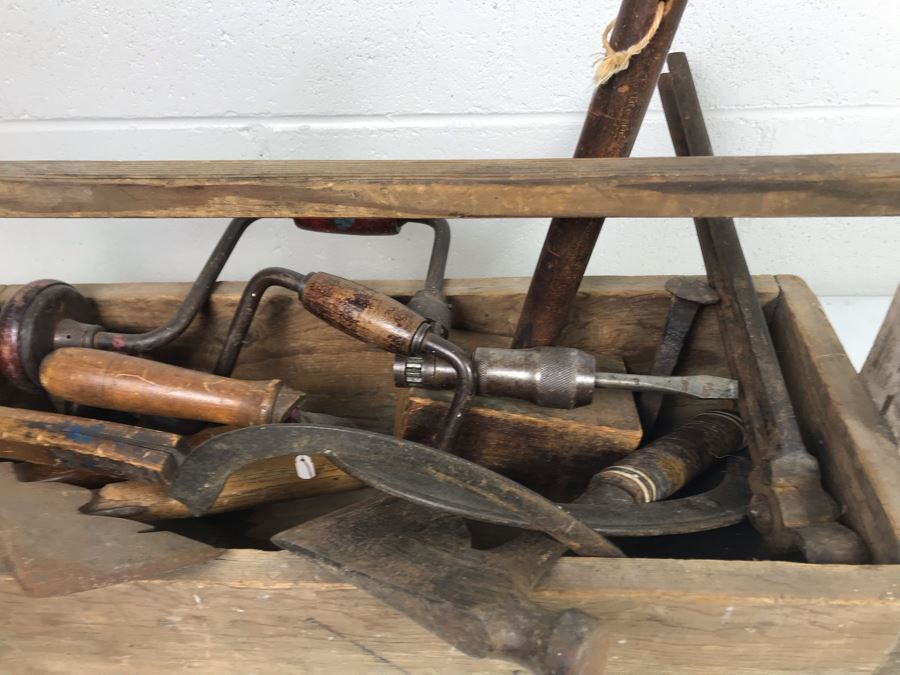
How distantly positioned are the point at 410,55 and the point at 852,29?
24.6 inches

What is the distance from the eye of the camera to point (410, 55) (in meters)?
1.05

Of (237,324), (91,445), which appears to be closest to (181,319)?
(237,324)

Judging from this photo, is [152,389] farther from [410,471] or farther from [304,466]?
[410,471]

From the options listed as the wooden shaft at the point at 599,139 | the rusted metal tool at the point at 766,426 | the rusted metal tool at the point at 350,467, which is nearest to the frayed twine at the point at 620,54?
the wooden shaft at the point at 599,139

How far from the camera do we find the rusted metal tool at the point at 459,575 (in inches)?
20.0

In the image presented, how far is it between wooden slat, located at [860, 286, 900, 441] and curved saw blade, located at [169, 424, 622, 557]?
1.01ft

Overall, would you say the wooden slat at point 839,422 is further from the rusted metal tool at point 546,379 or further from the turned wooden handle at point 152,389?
the turned wooden handle at point 152,389

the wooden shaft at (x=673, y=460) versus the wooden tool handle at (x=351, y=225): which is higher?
the wooden tool handle at (x=351, y=225)

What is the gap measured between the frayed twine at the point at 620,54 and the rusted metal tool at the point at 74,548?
1.77ft

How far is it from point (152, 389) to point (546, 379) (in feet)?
1.34

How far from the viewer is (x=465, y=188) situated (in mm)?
584

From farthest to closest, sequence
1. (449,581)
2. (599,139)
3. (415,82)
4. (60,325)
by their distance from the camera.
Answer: (415,82)
(60,325)
(599,139)
(449,581)

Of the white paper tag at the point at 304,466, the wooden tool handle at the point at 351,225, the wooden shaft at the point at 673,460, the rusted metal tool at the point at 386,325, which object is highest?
the wooden tool handle at the point at 351,225

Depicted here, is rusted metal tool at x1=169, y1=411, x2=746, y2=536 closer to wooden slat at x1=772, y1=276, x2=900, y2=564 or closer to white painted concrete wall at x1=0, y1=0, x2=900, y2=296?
wooden slat at x1=772, y1=276, x2=900, y2=564
